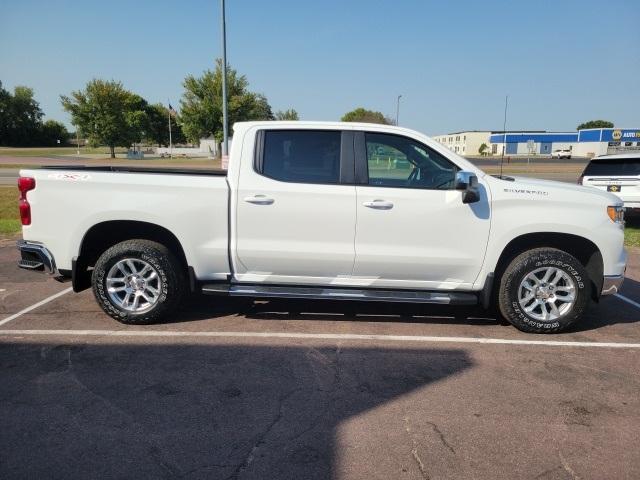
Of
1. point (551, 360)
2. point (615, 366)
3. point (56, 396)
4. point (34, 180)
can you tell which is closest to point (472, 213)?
point (551, 360)

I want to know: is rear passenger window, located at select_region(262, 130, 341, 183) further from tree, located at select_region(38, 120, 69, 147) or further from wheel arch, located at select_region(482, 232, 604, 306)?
tree, located at select_region(38, 120, 69, 147)

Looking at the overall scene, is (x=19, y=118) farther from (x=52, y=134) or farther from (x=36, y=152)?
(x=36, y=152)

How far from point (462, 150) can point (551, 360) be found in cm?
11677

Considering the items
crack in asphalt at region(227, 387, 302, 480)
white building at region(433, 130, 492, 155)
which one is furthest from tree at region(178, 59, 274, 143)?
white building at region(433, 130, 492, 155)

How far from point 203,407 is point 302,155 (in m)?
2.48

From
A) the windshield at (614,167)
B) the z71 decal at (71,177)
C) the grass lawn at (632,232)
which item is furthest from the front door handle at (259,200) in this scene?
the windshield at (614,167)

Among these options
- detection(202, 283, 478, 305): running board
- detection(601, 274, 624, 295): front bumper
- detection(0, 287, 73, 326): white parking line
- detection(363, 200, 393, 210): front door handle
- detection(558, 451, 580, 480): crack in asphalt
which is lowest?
detection(0, 287, 73, 326): white parking line

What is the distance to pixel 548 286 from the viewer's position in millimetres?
4660

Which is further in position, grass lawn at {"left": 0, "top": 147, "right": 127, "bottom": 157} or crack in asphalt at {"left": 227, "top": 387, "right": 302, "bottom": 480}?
grass lawn at {"left": 0, "top": 147, "right": 127, "bottom": 157}

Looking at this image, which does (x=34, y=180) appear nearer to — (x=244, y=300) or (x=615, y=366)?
(x=244, y=300)

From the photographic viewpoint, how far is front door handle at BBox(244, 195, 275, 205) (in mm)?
4500

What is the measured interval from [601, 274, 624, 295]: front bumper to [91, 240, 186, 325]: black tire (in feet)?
13.5

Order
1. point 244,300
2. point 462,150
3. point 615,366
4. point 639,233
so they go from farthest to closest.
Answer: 1. point 462,150
2. point 639,233
3. point 244,300
4. point 615,366

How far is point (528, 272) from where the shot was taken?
459cm
